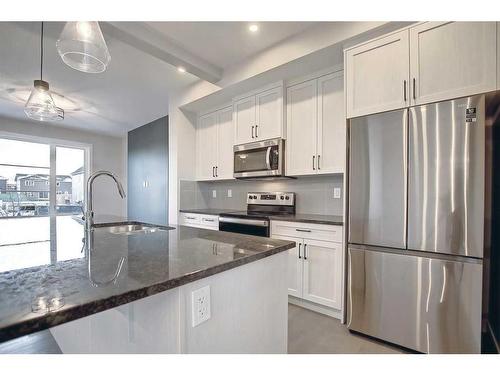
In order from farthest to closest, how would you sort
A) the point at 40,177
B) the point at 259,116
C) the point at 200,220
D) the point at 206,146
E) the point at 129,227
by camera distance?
the point at 40,177 < the point at 206,146 < the point at 200,220 < the point at 259,116 < the point at 129,227

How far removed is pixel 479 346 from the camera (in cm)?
151

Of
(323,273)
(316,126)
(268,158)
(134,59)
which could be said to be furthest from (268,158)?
(134,59)

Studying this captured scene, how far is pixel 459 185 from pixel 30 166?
22.1 feet

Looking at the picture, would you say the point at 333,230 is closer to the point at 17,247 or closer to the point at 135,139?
the point at 17,247

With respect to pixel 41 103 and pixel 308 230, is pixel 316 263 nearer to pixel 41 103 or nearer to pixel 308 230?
pixel 308 230

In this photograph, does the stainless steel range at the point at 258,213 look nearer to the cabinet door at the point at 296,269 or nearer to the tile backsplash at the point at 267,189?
the tile backsplash at the point at 267,189

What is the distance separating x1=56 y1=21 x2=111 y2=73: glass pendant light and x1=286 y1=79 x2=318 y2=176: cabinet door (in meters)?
1.86

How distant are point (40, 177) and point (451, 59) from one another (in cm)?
672

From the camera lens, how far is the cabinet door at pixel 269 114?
9.29 feet

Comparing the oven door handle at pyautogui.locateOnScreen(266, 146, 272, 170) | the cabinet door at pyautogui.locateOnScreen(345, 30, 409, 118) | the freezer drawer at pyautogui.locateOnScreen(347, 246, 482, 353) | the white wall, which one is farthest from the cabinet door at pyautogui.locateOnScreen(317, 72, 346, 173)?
the white wall

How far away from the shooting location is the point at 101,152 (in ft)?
19.7

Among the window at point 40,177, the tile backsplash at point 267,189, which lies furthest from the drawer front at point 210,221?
the window at point 40,177

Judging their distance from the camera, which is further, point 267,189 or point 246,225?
point 267,189
